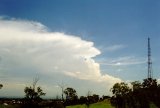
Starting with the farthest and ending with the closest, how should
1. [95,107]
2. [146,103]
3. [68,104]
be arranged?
[68,104] < [95,107] < [146,103]

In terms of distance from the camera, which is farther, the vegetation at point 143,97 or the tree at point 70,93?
the tree at point 70,93

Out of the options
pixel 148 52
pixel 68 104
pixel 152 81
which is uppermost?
pixel 148 52

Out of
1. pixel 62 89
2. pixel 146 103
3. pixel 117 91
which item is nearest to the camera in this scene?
pixel 146 103

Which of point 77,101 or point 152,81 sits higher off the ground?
point 152,81

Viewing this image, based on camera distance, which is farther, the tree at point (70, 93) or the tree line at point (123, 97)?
the tree at point (70, 93)

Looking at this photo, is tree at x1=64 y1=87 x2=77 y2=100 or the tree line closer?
the tree line

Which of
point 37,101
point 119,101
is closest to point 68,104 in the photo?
point 37,101

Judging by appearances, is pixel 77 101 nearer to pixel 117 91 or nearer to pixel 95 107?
pixel 95 107

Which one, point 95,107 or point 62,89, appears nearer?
point 95,107

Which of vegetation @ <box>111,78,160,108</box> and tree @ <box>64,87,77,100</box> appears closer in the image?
vegetation @ <box>111,78,160,108</box>

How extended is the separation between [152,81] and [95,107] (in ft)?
141

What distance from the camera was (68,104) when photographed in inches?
6004

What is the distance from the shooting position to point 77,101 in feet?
513

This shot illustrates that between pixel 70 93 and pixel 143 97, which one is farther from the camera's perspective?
pixel 70 93
